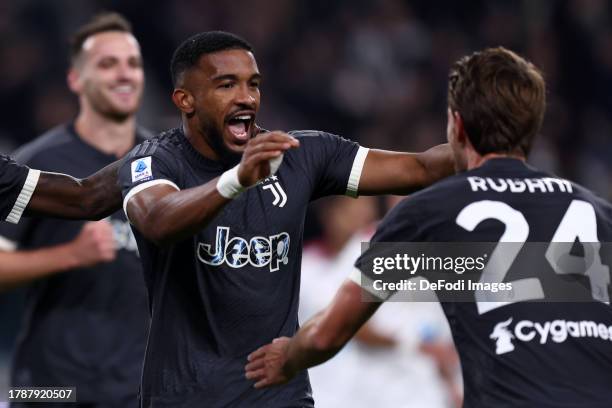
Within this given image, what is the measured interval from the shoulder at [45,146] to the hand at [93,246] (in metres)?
0.61

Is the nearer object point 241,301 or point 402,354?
point 241,301

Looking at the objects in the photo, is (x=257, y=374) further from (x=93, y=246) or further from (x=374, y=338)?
(x=374, y=338)

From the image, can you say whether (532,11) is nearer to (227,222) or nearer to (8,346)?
(8,346)

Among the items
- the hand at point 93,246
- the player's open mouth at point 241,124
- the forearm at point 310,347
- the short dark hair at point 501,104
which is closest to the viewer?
the short dark hair at point 501,104

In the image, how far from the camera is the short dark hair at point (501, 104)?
3914mm

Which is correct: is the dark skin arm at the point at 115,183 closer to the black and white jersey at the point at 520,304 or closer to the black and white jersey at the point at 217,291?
the black and white jersey at the point at 217,291

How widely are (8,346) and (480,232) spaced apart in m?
6.63

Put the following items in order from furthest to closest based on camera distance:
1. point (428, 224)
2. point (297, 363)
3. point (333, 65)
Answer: point (333, 65) < point (297, 363) < point (428, 224)

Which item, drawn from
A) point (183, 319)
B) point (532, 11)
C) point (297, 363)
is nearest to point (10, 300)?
point (183, 319)

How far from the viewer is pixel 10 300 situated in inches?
384

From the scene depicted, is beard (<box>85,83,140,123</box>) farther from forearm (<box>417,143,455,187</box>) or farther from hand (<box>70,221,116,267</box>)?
forearm (<box>417,143,455,187</box>)

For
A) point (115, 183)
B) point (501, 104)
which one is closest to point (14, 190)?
point (115, 183)

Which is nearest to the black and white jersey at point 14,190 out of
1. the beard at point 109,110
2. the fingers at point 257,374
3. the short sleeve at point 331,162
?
the short sleeve at point 331,162

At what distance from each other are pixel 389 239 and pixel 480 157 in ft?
1.46
